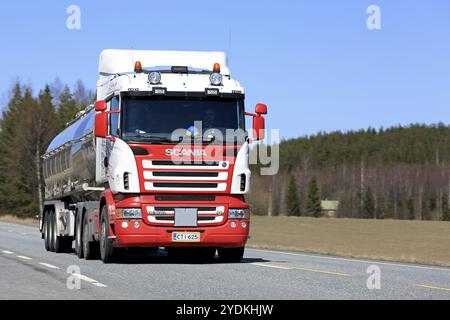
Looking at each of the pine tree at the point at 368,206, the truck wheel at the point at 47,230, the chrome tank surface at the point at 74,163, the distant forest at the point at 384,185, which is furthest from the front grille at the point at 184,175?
the pine tree at the point at 368,206

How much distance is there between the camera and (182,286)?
1184 centimetres

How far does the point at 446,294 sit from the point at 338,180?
182m

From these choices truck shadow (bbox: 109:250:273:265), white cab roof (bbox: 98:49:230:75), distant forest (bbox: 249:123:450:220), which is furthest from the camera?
distant forest (bbox: 249:123:450:220)

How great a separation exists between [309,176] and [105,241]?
174 m

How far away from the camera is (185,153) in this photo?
16047 mm

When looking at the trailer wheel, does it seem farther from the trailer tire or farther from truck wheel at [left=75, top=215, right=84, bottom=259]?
truck wheel at [left=75, top=215, right=84, bottom=259]

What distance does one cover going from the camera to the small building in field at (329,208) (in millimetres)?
172250

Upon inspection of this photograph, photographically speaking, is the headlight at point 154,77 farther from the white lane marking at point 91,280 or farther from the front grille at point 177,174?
the white lane marking at point 91,280

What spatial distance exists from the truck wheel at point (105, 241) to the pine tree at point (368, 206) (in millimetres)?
144906

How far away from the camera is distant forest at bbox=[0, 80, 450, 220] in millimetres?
98562

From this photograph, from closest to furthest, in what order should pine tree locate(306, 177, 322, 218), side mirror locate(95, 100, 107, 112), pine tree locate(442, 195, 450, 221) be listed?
side mirror locate(95, 100, 107, 112) < pine tree locate(442, 195, 450, 221) < pine tree locate(306, 177, 322, 218)

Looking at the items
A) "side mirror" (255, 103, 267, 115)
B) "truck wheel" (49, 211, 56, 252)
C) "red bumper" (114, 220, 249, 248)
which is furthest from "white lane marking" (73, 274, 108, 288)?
"truck wheel" (49, 211, 56, 252)
